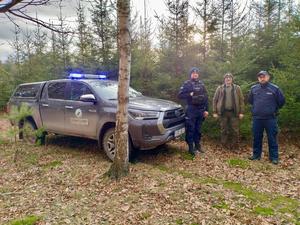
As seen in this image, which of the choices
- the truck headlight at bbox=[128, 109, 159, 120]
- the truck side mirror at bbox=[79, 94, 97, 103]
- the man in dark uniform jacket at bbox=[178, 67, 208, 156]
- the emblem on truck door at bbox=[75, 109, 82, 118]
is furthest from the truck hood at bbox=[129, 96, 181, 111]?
the emblem on truck door at bbox=[75, 109, 82, 118]

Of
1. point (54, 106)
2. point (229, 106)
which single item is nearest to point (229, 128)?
point (229, 106)

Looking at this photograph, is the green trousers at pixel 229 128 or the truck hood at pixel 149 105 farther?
the green trousers at pixel 229 128

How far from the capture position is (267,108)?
5.95 metres

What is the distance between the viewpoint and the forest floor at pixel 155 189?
12.4ft

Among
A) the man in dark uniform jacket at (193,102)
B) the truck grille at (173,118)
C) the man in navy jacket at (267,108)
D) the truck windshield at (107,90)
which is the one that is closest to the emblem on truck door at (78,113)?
the truck windshield at (107,90)

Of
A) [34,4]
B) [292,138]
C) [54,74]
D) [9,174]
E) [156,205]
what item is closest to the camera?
[156,205]

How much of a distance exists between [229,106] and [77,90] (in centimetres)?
371

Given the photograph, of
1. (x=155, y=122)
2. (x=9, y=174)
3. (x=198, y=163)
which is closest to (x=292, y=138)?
(x=198, y=163)

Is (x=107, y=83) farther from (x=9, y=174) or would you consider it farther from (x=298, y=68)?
(x=298, y=68)

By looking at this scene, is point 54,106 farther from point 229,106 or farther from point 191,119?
point 229,106

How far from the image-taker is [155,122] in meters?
5.63

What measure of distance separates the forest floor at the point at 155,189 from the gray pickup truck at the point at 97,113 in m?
0.61

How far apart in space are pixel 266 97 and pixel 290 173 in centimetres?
162

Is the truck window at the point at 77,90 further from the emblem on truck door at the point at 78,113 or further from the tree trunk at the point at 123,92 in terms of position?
the tree trunk at the point at 123,92
